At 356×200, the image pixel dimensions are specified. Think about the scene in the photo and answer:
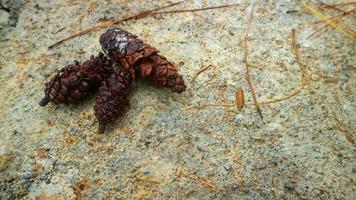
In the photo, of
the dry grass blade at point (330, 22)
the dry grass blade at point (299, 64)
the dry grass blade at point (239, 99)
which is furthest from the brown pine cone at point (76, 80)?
the dry grass blade at point (330, 22)

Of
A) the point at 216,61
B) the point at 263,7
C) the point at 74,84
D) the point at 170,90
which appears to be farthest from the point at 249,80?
the point at 74,84

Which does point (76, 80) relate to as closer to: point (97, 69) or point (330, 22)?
point (97, 69)

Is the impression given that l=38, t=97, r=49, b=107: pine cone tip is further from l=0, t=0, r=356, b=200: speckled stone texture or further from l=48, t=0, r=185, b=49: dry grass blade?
l=48, t=0, r=185, b=49: dry grass blade

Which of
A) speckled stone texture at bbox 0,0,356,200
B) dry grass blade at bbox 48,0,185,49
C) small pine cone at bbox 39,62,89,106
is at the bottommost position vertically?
speckled stone texture at bbox 0,0,356,200

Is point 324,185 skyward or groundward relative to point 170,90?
groundward

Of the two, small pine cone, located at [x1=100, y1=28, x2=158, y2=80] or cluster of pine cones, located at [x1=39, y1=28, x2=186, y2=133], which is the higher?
small pine cone, located at [x1=100, y1=28, x2=158, y2=80]

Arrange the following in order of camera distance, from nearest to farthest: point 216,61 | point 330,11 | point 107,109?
point 107,109, point 216,61, point 330,11

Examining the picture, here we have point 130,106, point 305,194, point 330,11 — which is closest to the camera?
point 305,194

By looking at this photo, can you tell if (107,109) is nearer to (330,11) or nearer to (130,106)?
(130,106)

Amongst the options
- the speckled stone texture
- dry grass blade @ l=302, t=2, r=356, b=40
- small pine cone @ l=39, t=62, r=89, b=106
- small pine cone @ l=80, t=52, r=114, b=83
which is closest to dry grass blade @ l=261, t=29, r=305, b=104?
the speckled stone texture
